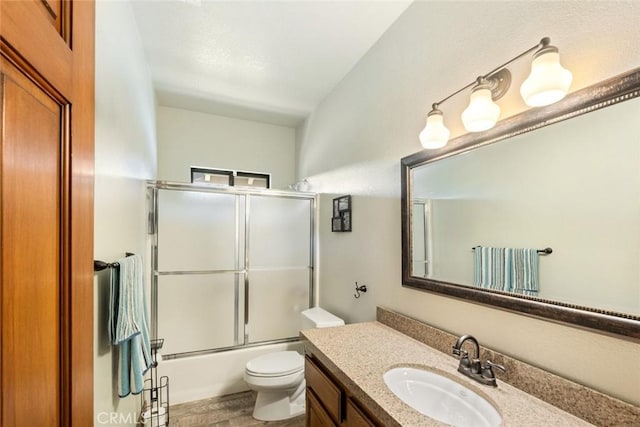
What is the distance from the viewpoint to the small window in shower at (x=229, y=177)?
337cm

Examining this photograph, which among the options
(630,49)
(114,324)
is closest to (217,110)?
(114,324)

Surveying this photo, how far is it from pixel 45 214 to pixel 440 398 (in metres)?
1.36

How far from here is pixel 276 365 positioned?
217 centimetres

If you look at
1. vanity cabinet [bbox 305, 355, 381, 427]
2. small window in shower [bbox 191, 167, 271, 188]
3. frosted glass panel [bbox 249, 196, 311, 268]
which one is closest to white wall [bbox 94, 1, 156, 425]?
vanity cabinet [bbox 305, 355, 381, 427]

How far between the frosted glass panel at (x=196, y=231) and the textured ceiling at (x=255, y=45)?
3.36ft

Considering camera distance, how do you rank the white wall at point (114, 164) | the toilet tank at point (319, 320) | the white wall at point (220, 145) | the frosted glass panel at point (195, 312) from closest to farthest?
the white wall at point (114, 164)
the toilet tank at point (319, 320)
the frosted glass panel at point (195, 312)
the white wall at point (220, 145)

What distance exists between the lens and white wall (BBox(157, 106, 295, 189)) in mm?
3164

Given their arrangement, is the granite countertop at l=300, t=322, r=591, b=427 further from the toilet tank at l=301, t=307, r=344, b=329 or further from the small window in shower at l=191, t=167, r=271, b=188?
the small window in shower at l=191, t=167, r=271, b=188

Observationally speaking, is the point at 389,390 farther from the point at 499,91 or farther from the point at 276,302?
the point at 276,302

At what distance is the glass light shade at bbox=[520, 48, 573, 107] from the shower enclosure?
2.23m

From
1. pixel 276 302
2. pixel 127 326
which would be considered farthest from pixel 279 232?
pixel 127 326

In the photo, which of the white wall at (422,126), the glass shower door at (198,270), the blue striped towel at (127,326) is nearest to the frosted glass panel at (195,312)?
the glass shower door at (198,270)

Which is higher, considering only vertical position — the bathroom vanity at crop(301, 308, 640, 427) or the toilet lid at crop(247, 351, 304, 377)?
the bathroom vanity at crop(301, 308, 640, 427)

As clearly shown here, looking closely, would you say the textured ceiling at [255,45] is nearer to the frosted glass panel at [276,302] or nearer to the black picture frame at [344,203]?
the black picture frame at [344,203]
